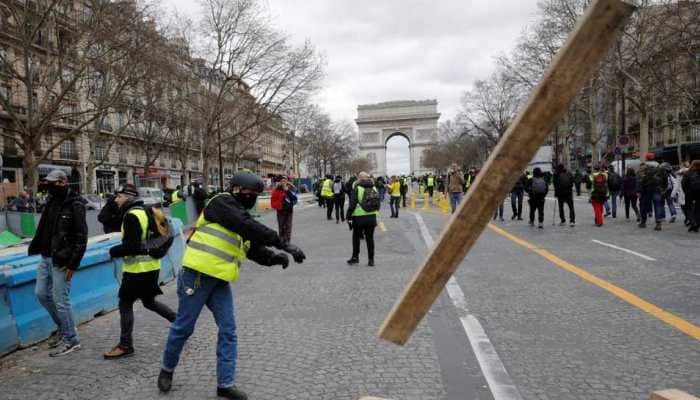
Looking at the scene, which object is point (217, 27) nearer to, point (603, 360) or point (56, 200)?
point (56, 200)

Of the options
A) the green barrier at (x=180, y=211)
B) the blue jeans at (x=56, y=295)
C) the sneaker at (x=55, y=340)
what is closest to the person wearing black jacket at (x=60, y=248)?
the blue jeans at (x=56, y=295)

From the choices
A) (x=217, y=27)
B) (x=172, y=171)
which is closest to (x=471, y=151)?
(x=172, y=171)

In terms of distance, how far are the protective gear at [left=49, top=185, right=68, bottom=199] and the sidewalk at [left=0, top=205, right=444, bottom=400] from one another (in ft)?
4.96

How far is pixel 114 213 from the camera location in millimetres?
5234

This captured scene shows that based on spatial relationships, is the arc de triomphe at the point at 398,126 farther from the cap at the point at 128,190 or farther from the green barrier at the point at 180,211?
the cap at the point at 128,190

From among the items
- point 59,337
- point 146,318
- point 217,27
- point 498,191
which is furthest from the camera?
point 217,27

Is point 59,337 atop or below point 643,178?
below

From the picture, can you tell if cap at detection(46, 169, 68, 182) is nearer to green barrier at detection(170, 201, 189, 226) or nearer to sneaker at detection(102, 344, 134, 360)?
sneaker at detection(102, 344, 134, 360)

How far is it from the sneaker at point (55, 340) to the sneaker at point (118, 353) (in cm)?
77

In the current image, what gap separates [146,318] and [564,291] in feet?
16.8

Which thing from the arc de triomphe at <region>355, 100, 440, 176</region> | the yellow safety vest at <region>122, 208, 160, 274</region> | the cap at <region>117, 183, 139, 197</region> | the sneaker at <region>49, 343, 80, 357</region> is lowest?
the sneaker at <region>49, 343, 80, 357</region>

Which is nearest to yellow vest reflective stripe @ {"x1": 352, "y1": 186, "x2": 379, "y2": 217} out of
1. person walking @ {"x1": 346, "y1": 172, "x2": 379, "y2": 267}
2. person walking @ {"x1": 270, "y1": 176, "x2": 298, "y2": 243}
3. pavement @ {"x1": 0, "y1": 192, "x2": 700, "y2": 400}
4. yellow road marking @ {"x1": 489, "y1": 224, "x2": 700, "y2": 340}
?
person walking @ {"x1": 346, "y1": 172, "x2": 379, "y2": 267}

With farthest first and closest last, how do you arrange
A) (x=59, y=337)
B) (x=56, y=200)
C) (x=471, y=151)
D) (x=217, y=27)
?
1. (x=471, y=151)
2. (x=217, y=27)
3. (x=59, y=337)
4. (x=56, y=200)

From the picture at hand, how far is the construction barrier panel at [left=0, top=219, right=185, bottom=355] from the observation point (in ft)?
16.3
